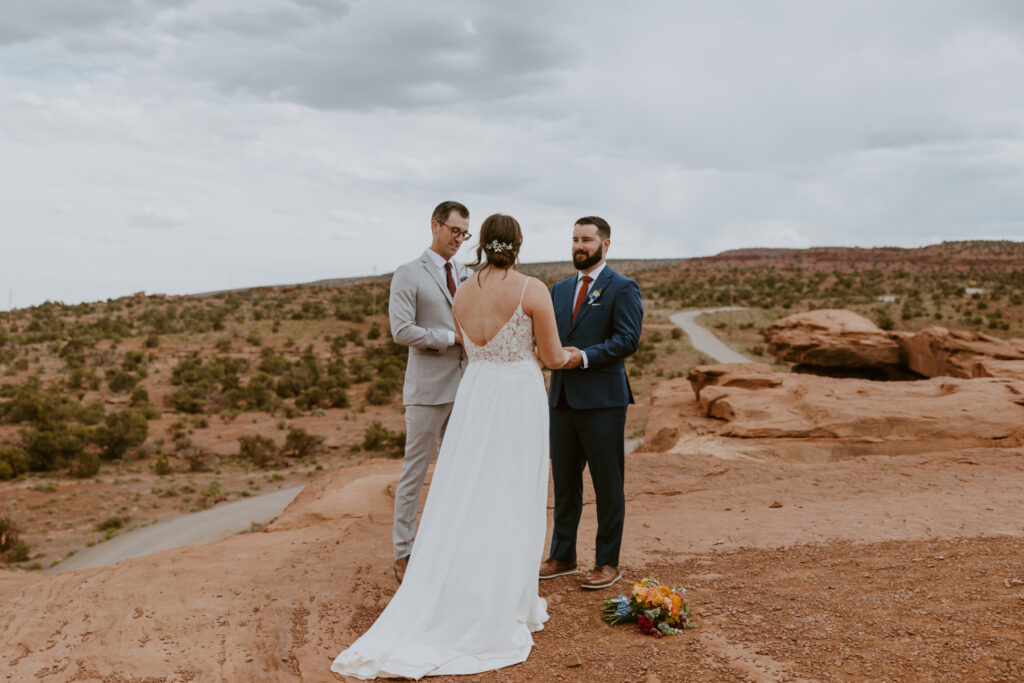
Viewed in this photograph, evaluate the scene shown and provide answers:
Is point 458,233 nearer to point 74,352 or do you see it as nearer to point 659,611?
point 659,611

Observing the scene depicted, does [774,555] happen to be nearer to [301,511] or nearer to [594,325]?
[594,325]

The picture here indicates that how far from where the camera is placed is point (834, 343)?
2012 centimetres

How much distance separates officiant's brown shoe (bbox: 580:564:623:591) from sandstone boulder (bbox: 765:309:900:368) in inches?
666

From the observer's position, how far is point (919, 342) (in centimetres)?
1878

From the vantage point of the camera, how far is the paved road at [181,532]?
11.7 meters

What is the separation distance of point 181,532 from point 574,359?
10469 mm

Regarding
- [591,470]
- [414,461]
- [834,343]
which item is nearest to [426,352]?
[414,461]

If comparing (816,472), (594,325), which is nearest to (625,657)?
(594,325)

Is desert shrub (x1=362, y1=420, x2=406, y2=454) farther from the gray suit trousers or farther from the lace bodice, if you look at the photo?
the lace bodice

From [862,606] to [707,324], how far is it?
4031 centimetres

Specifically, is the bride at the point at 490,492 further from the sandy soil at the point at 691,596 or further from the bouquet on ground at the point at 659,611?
the bouquet on ground at the point at 659,611

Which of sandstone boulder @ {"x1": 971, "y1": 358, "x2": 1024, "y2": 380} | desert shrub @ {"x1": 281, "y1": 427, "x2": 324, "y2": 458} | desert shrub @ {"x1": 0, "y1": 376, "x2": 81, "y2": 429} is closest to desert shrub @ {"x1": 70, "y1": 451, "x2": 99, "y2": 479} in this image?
desert shrub @ {"x1": 0, "y1": 376, "x2": 81, "y2": 429}

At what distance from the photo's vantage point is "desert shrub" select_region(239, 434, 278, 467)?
18.7 metres

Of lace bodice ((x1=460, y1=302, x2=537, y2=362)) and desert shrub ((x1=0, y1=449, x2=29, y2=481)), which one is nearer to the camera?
lace bodice ((x1=460, y1=302, x2=537, y2=362))
